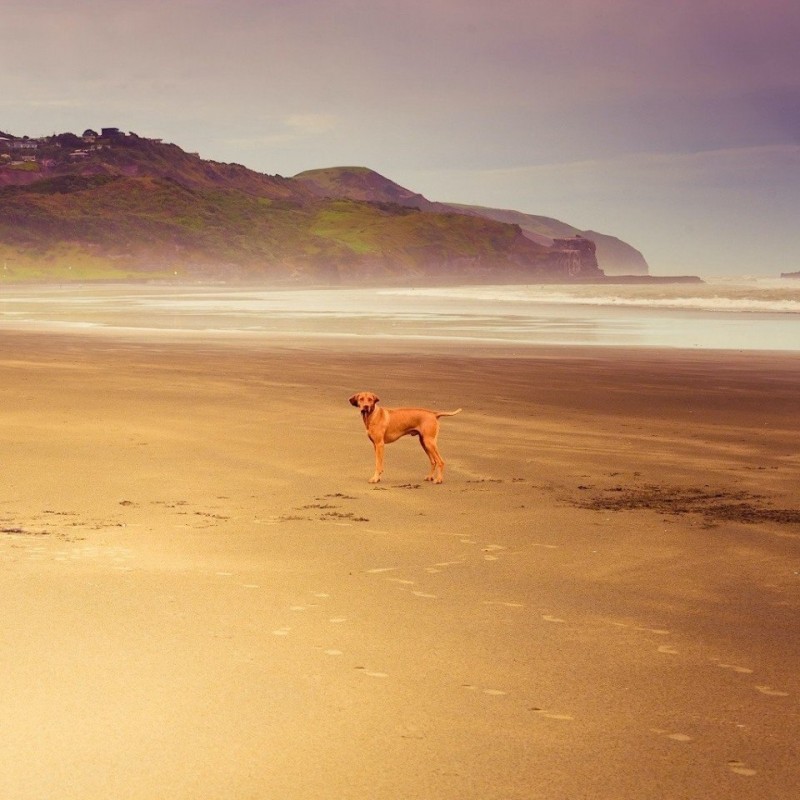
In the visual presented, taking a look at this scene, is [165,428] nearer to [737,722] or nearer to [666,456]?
[666,456]

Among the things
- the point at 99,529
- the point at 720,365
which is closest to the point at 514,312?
the point at 720,365

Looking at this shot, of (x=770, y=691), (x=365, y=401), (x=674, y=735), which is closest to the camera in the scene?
(x=674, y=735)

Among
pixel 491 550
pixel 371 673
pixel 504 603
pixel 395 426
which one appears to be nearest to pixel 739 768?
pixel 371 673

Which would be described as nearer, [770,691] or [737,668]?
[770,691]

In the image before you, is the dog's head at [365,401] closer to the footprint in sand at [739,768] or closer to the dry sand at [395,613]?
the dry sand at [395,613]

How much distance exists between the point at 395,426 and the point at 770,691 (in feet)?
19.7

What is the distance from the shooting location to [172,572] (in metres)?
7.27

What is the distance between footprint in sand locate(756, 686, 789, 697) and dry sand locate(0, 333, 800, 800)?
2cm

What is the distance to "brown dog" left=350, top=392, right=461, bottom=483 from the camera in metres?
10.6

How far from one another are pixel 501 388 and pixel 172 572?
12503 mm

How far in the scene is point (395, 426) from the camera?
10.9m

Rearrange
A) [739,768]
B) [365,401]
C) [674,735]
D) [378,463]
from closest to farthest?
1. [739,768]
2. [674,735]
3. [365,401]
4. [378,463]

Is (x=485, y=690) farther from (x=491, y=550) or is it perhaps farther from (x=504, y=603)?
(x=491, y=550)

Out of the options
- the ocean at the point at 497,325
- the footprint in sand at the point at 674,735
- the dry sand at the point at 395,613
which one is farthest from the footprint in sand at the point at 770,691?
the ocean at the point at 497,325
